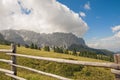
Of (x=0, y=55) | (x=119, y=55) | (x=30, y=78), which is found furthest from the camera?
(x=0, y=55)

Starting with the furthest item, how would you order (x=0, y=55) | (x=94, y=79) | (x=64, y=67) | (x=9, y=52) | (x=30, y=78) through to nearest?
(x=0, y=55) → (x=64, y=67) → (x=94, y=79) → (x=30, y=78) → (x=9, y=52)

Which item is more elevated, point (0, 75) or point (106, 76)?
point (0, 75)

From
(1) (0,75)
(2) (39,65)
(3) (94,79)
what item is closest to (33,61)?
(2) (39,65)

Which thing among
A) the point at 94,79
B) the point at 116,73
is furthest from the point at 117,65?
the point at 94,79

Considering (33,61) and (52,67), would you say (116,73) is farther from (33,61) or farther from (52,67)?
(33,61)

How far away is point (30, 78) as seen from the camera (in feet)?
47.0

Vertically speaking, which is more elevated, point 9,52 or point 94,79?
point 9,52

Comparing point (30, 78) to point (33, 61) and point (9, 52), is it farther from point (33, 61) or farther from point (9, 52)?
Result: point (33, 61)

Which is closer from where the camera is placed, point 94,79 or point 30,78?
point 30,78

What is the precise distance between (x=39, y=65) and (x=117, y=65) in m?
52.7

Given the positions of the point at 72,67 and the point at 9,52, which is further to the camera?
the point at 72,67

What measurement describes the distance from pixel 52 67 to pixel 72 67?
5.17 meters

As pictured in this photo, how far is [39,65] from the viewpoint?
57.8m

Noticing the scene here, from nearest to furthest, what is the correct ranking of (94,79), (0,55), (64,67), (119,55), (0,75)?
(119,55) → (0,75) → (94,79) → (64,67) → (0,55)
